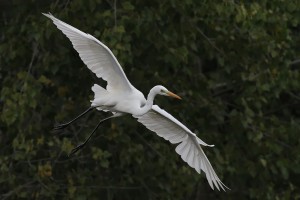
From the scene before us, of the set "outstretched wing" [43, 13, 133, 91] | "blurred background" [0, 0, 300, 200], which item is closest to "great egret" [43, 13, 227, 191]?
"outstretched wing" [43, 13, 133, 91]

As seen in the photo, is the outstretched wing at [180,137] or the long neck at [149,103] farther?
the outstretched wing at [180,137]

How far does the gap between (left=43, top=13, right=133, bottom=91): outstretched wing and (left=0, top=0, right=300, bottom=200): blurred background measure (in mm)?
1064

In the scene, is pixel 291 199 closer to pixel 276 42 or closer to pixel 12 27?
pixel 276 42

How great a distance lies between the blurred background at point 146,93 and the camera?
1117 cm

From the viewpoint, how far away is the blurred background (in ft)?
36.7

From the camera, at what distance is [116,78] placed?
9711mm

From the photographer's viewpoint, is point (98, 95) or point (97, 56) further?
point (98, 95)

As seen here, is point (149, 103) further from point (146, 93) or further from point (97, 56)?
point (146, 93)

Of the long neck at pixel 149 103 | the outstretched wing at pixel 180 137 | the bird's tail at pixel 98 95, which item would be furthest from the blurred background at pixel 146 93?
the long neck at pixel 149 103

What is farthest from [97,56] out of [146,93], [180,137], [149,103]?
[146,93]

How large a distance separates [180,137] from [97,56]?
118 cm

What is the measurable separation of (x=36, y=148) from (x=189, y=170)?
140 cm

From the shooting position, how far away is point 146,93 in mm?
11406

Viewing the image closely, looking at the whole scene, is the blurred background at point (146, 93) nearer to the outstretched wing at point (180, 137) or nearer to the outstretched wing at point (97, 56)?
the outstretched wing at point (180, 137)
